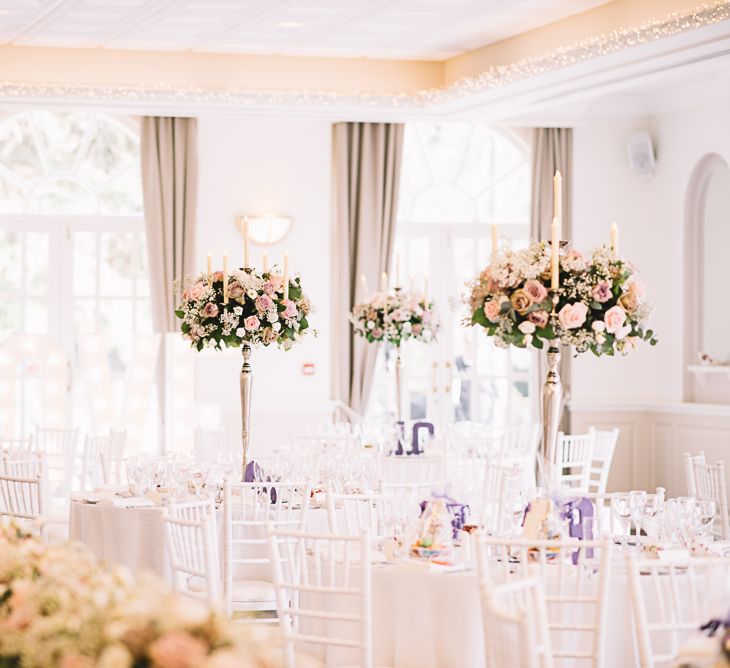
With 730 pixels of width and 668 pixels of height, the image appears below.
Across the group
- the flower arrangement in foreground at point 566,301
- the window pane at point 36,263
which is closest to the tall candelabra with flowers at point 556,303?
the flower arrangement in foreground at point 566,301

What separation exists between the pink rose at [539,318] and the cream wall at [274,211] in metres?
5.78

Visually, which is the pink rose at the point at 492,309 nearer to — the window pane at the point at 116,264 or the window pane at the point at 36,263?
the window pane at the point at 116,264

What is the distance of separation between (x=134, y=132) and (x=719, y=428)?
554 centimetres

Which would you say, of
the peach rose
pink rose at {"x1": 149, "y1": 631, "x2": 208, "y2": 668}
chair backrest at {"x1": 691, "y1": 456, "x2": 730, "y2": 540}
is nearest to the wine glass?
the peach rose

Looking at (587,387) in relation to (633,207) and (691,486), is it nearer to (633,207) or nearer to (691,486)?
(633,207)

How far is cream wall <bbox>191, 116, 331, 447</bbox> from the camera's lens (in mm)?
11297

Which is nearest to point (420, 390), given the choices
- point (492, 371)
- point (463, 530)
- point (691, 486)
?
point (492, 371)

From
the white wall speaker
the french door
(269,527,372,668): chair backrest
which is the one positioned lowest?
(269,527,372,668): chair backrest

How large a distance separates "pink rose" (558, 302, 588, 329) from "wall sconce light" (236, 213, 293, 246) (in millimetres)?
5893

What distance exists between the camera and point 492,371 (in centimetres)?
1210

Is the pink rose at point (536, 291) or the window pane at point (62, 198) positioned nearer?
the pink rose at point (536, 291)

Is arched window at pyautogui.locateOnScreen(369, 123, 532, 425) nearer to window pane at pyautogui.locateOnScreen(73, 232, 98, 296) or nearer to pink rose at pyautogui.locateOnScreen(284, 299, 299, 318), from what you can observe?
window pane at pyautogui.locateOnScreen(73, 232, 98, 296)

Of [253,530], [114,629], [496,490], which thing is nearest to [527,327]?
[253,530]

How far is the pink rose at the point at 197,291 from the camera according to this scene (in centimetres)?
732
